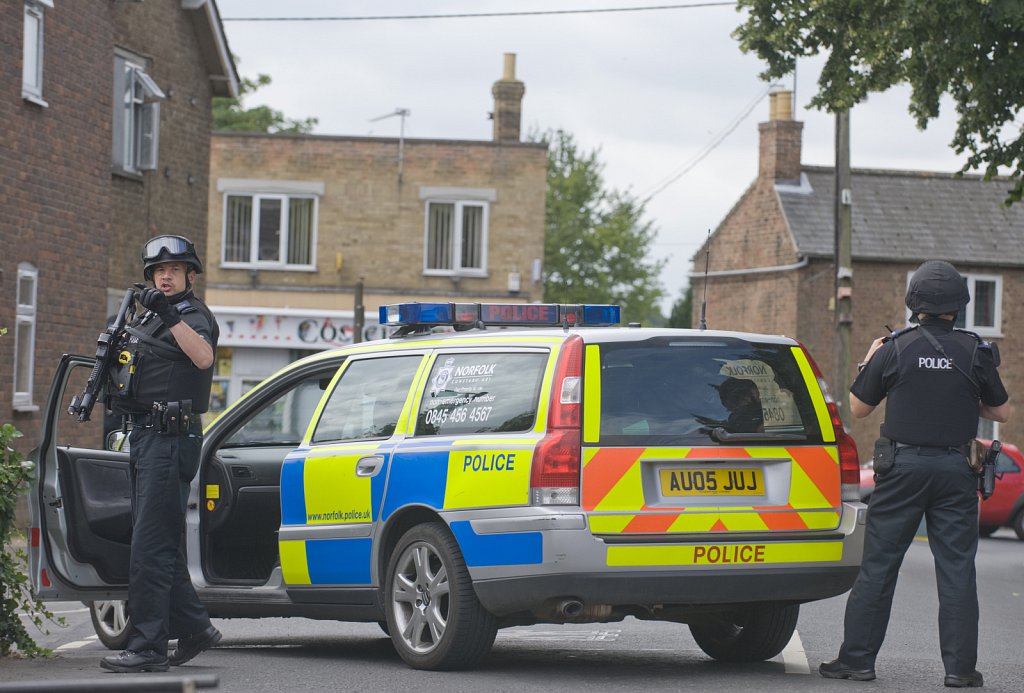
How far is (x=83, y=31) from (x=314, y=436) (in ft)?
40.3

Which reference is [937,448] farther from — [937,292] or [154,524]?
[154,524]

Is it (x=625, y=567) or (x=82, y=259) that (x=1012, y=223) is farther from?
(x=625, y=567)

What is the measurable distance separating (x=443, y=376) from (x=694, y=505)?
1501 millimetres

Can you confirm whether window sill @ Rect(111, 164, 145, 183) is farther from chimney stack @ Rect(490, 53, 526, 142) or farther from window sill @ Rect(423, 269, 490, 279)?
chimney stack @ Rect(490, 53, 526, 142)

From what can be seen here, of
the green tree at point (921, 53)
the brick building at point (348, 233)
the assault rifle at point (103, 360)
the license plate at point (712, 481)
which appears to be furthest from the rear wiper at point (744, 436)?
the brick building at point (348, 233)

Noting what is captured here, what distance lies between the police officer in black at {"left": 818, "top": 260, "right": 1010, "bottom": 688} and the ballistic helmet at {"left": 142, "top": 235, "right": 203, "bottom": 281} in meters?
3.19

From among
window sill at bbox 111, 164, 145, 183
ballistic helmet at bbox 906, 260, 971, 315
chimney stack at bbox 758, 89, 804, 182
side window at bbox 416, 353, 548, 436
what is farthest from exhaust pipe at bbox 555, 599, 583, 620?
chimney stack at bbox 758, 89, 804, 182

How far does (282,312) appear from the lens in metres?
39.6

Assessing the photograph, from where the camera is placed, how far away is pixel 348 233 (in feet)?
130

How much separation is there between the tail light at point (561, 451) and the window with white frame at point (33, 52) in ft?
39.8

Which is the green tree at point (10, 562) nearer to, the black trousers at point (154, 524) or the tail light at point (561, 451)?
the black trousers at point (154, 524)

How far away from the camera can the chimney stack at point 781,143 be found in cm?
4434

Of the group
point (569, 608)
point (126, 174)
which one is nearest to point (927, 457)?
point (569, 608)

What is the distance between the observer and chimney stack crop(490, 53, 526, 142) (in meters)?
41.2
